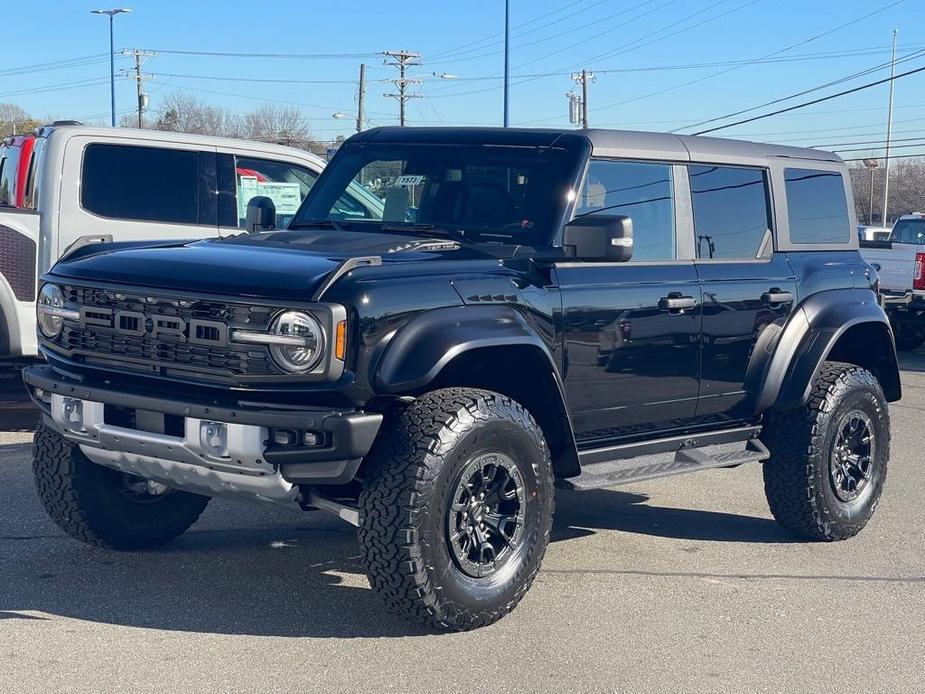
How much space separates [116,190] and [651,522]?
15.7 feet

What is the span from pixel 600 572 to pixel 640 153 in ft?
6.33

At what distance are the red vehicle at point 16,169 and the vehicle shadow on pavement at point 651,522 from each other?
15.6ft

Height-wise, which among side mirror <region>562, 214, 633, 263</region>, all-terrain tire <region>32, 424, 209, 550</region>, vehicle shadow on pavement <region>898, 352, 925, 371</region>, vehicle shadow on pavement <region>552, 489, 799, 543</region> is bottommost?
vehicle shadow on pavement <region>898, 352, 925, 371</region>

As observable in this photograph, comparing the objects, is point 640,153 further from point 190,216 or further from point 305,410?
point 190,216

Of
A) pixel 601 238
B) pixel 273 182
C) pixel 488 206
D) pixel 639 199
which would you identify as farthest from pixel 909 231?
pixel 601 238

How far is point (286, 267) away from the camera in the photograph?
4.73 metres

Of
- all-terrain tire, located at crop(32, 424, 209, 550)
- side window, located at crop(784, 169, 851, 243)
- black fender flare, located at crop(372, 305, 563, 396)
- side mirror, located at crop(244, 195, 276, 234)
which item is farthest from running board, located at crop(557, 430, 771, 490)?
side mirror, located at crop(244, 195, 276, 234)

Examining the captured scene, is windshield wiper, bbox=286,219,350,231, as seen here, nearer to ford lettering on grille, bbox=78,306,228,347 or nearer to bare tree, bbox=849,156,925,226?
ford lettering on grille, bbox=78,306,228,347

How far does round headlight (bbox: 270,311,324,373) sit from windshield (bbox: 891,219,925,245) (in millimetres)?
15528

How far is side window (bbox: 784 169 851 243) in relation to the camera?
6754 mm

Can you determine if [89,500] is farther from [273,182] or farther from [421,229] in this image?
[273,182]

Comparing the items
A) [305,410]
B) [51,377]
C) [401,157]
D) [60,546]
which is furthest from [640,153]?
[60,546]

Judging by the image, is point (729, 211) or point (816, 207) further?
point (816, 207)

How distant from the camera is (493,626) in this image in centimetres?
498
